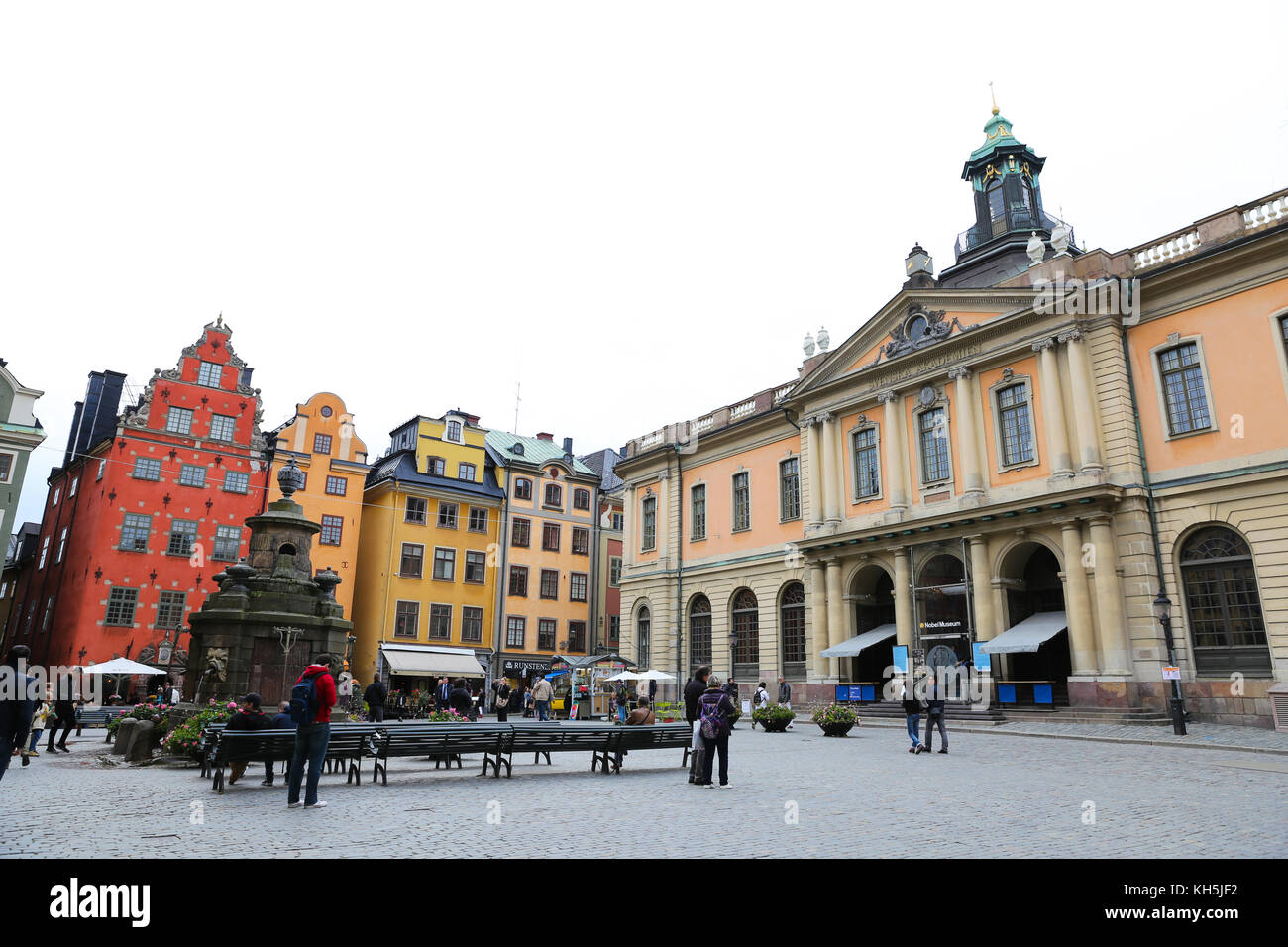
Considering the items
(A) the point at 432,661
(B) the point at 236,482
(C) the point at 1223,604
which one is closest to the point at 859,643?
(C) the point at 1223,604

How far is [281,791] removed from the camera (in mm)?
10523

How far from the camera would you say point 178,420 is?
38.2m

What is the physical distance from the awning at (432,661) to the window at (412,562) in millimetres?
3837

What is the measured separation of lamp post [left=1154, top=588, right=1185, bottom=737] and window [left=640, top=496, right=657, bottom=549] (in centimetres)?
2456

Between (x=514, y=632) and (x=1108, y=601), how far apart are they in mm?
31644

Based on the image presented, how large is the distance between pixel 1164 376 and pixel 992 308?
5.97 metres

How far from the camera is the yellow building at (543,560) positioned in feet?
154

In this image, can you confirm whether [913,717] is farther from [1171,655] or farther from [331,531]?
[331,531]

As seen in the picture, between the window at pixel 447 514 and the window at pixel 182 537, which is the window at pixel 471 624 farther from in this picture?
the window at pixel 182 537

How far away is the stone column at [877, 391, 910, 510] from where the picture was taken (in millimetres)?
30484

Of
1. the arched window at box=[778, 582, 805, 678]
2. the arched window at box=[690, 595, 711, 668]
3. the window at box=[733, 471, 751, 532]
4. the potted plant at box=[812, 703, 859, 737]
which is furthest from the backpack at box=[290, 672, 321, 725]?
the arched window at box=[690, 595, 711, 668]

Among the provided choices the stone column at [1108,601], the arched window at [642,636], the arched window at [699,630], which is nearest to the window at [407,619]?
the arched window at [642,636]
